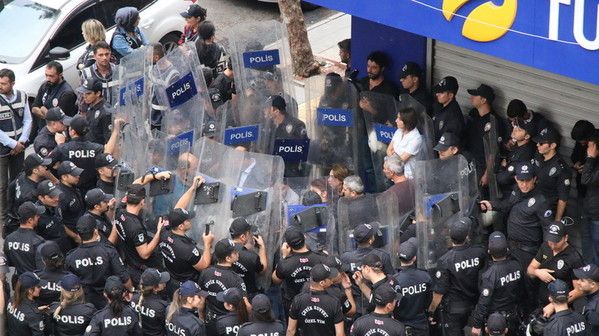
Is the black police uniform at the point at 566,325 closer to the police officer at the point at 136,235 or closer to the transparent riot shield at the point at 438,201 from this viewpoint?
the transparent riot shield at the point at 438,201

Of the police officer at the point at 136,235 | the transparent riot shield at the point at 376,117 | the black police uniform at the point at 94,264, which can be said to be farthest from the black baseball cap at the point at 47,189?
the transparent riot shield at the point at 376,117

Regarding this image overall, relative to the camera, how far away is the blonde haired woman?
9.88 meters

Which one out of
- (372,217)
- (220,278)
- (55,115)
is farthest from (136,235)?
(55,115)

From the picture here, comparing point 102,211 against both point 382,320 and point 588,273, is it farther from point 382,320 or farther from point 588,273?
point 588,273

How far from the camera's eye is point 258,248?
Result: 10.8 m

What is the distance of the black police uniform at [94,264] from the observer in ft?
34.8

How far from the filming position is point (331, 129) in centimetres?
1285

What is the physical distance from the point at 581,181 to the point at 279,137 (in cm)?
337

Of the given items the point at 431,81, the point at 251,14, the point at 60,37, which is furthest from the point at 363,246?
the point at 251,14

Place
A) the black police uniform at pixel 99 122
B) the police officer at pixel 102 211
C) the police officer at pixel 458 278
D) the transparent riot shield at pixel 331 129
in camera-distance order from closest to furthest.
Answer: the police officer at pixel 458 278 → the police officer at pixel 102 211 → the transparent riot shield at pixel 331 129 → the black police uniform at pixel 99 122

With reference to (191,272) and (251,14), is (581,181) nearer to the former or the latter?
(191,272)

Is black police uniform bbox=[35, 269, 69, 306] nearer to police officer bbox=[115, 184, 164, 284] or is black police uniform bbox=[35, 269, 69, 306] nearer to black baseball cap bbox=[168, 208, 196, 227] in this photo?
police officer bbox=[115, 184, 164, 284]

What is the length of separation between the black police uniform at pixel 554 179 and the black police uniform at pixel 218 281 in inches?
118

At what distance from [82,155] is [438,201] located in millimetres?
3838
